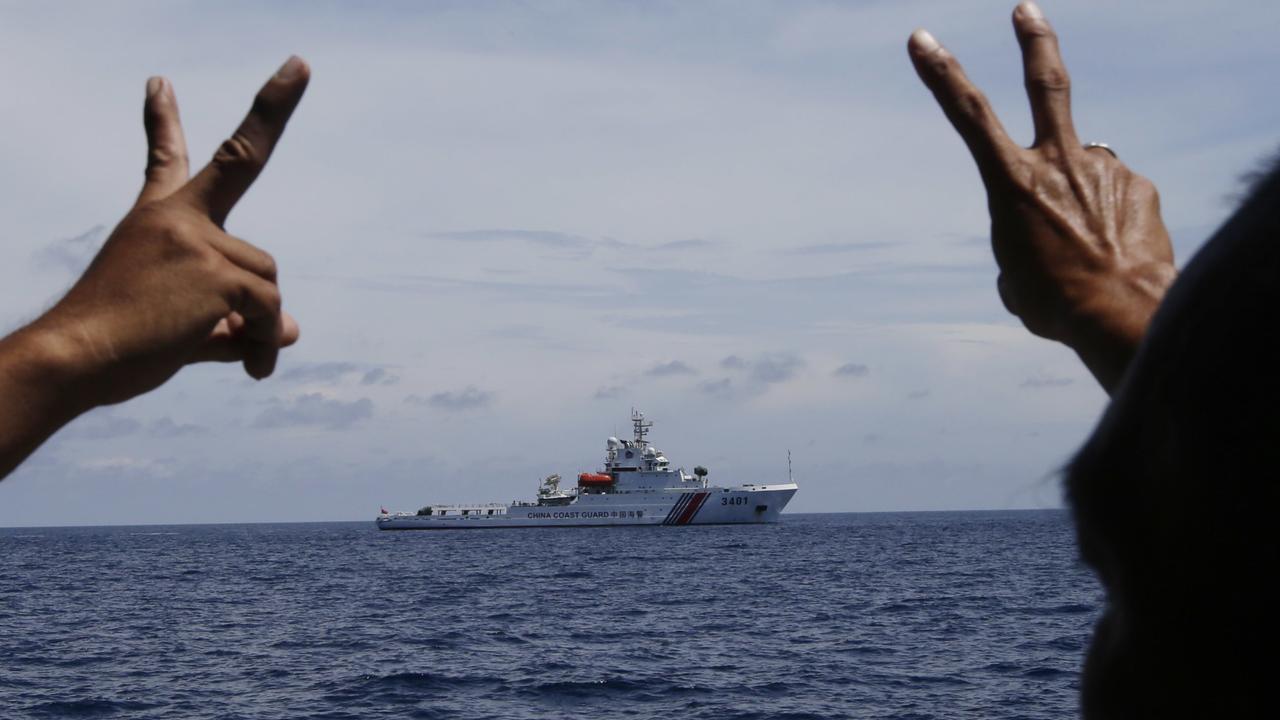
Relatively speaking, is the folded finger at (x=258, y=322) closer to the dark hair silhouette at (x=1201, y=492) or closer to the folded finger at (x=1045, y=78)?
the folded finger at (x=1045, y=78)

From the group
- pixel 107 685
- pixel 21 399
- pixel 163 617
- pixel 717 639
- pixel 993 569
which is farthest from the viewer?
pixel 993 569

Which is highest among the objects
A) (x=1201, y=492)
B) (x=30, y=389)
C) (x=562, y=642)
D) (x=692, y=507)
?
(x=30, y=389)

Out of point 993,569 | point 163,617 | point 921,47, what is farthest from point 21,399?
point 993,569

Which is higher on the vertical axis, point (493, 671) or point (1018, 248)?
point (1018, 248)

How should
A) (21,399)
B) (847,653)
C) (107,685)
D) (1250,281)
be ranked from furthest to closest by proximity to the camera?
(847,653), (107,685), (21,399), (1250,281)

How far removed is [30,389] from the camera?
5.06ft

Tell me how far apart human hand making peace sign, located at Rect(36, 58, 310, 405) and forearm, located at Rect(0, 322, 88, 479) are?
14 millimetres

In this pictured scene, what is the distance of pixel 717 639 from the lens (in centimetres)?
2675

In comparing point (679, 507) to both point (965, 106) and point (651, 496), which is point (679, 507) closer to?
point (651, 496)

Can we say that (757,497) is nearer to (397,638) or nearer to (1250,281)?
(397,638)

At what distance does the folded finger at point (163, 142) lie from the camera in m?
1.76

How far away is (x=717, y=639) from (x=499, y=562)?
35.5 m

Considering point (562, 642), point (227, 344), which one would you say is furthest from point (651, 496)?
point (227, 344)

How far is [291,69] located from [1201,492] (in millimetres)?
1395
